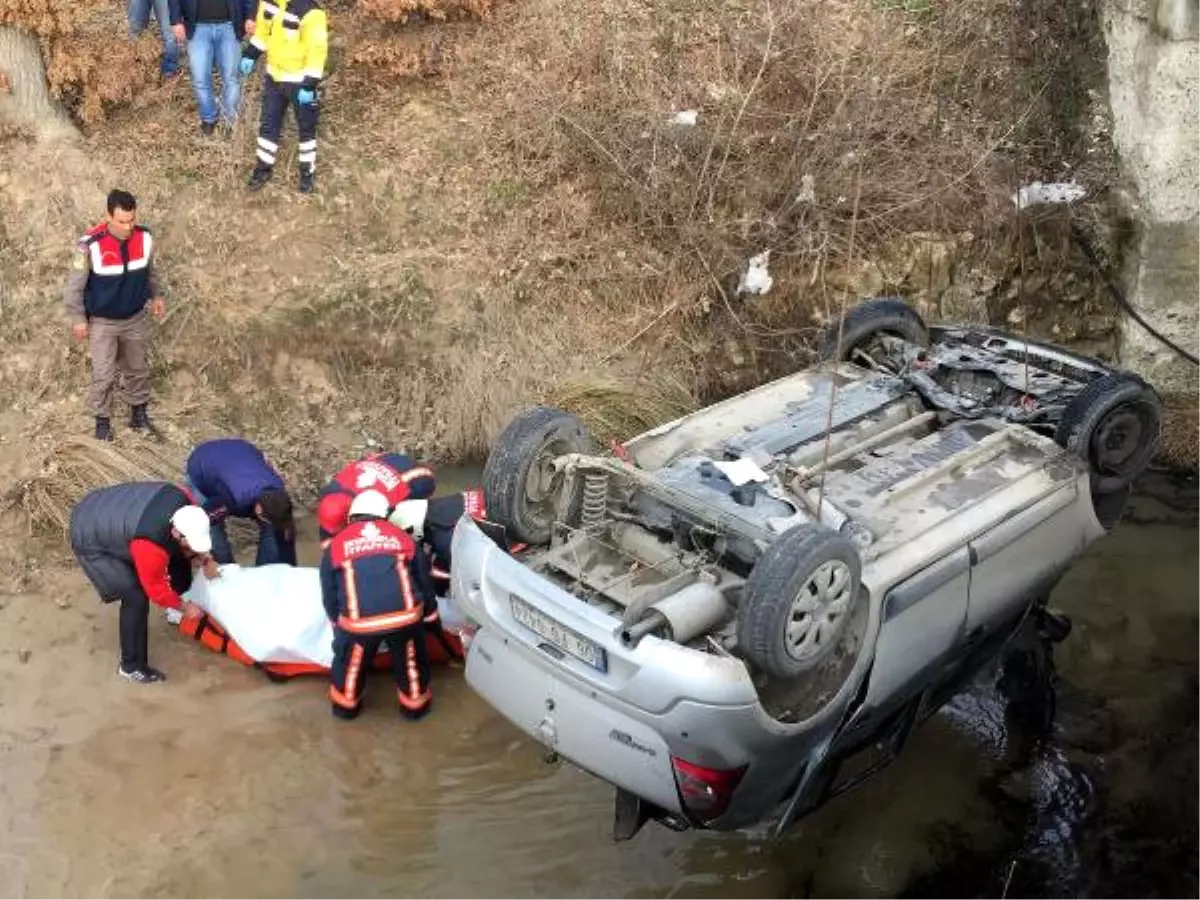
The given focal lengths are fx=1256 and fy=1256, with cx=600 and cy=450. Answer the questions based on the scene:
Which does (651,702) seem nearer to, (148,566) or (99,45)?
(148,566)

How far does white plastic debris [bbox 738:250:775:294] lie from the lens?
9.21m

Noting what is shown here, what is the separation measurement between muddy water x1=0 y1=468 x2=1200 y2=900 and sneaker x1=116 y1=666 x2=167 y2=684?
0.17 feet

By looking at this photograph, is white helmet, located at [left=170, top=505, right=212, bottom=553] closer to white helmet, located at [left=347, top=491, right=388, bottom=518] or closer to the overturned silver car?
white helmet, located at [left=347, top=491, right=388, bottom=518]

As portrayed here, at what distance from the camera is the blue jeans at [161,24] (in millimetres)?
9664

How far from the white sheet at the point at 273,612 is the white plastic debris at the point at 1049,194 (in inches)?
217

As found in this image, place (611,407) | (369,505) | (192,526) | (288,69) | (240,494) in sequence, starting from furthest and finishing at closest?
(288,69), (611,407), (240,494), (192,526), (369,505)

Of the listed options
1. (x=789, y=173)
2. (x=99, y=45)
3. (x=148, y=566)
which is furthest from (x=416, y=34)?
(x=148, y=566)

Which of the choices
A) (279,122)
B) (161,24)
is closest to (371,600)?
(279,122)

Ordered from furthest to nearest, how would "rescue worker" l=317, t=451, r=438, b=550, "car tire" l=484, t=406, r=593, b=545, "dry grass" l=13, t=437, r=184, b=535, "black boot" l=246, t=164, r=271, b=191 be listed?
1. "black boot" l=246, t=164, r=271, b=191
2. "dry grass" l=13, t=437, r=184, b=535
3. "rescue worker" l=317, t=451, r=438, b=550
4. "car tire" l=484, t=406, r=593, b=545

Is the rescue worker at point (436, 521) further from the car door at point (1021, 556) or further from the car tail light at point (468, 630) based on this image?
the car door at point (1021, 556)

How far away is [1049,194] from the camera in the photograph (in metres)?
9.34

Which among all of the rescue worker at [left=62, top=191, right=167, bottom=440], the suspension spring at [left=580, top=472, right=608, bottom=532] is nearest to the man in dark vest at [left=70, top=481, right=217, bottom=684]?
the rescue worker at [left=62, top=191, right=167, bottom=440]

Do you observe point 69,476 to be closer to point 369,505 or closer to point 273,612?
point 273,612

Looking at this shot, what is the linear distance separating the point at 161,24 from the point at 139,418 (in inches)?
137
